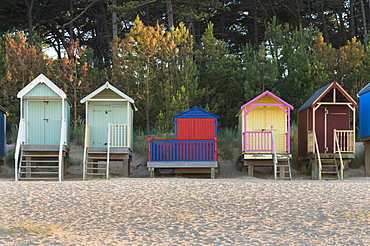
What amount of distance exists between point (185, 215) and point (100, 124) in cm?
1160

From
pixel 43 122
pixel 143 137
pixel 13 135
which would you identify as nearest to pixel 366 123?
pixel 143 137

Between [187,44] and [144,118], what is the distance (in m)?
4.67

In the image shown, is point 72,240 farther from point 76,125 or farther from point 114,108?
point 76,125

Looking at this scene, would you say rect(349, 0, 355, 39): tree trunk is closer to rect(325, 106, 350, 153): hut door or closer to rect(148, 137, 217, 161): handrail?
rect(325, 106, 350, 153): hut door

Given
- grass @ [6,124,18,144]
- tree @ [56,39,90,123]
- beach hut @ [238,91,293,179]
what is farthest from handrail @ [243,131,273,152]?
grass @ [6,124,18,144]

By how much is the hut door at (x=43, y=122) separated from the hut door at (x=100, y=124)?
136 centimetres

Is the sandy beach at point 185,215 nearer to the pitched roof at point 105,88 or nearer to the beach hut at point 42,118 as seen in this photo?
the beach hut at point 42,118

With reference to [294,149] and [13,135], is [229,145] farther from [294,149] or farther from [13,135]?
[13,135]

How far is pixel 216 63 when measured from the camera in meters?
31.1

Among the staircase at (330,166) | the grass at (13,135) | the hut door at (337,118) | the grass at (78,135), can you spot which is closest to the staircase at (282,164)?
the staircase at (330,166)

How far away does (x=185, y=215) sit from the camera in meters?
11.6

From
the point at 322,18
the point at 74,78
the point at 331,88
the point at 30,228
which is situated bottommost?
the point at 30,228

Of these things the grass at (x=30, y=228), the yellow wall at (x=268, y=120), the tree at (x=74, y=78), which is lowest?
the grass at (x=30, y=228)

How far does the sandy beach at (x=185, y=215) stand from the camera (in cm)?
985
